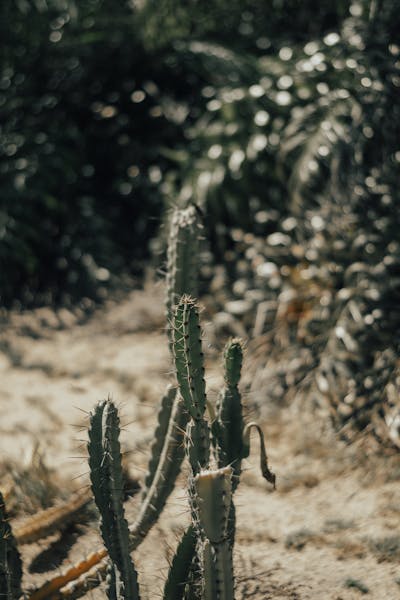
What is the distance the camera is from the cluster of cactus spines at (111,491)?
165cm

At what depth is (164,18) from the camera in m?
4.77

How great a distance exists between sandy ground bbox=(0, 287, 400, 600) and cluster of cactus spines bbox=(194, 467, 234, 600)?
15cm

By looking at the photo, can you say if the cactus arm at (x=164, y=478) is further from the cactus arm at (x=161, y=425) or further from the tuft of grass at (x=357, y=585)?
the tuft of grass at (x=357, y=585)

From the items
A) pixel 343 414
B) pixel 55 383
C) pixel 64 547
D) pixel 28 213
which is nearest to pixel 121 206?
pixel 28 213

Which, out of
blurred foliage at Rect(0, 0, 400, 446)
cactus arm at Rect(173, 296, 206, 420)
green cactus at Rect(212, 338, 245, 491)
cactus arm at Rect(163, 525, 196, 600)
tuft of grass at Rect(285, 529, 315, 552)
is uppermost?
blurred foliage at Rect(0, 0, 400, 446)

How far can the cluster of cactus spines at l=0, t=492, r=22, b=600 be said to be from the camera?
172 cm

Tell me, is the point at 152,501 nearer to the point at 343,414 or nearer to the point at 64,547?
the point at 64,547

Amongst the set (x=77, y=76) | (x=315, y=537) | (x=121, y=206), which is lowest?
(x=315, y=537)

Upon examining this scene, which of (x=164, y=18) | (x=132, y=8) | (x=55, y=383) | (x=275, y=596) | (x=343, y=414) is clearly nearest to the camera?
(x=275, y=596)

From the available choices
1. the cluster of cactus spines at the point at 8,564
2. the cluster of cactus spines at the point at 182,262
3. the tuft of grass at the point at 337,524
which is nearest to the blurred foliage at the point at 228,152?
the tuft of grass at the point at 337,524

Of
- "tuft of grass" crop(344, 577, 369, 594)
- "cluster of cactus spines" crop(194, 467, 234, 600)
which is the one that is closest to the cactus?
"cluster of cactus spines" crop(194, 467, 234, 600)

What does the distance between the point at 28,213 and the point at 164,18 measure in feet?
5.15

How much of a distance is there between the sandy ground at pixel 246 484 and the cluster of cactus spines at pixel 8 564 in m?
0.23

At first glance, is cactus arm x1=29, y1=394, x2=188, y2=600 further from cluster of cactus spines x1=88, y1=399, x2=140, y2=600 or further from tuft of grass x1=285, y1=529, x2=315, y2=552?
tuft of grass x1=285, y1=529, x2=315, y2=552
